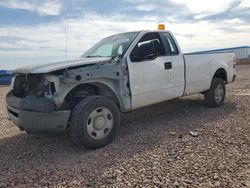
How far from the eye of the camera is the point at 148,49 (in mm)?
5273

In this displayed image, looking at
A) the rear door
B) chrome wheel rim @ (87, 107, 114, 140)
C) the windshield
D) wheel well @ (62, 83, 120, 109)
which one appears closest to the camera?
chrome wheel rim @ (87, 107, 114, 140)

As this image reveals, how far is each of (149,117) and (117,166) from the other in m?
2.69

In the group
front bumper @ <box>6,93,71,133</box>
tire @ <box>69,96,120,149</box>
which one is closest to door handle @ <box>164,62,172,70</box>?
tire @ <box>69,96,120,149</box>

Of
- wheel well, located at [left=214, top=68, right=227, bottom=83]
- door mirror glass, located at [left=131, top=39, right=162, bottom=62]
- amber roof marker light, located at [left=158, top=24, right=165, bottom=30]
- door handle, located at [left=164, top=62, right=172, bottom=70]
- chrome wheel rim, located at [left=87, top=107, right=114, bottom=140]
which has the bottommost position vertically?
chrome wheel rim, located at [left=87, top=107, right=114, bottom=140]

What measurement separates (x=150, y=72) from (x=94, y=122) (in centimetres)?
153

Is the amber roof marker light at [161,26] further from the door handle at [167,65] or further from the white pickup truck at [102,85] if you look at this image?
the door handle at [167,65]

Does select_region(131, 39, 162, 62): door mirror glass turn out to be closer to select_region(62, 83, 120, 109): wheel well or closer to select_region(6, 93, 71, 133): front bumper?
select_region(62, 83, 120, 109): wheel well

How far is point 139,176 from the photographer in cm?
341

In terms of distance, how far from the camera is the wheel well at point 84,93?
4.42 meters

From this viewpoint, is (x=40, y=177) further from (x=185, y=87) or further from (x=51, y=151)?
(x=185, y=87)

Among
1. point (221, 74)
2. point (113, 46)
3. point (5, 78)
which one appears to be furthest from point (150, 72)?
point (5, 78)

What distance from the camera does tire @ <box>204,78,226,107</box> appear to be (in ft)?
22.8

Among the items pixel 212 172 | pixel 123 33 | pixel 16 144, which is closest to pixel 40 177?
pixel 16 144

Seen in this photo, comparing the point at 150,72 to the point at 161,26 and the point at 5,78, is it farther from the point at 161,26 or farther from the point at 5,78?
the point at 5,78
